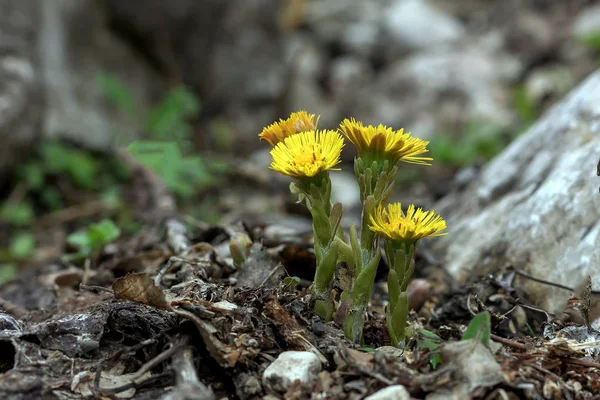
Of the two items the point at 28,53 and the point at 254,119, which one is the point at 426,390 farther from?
the point at 254,119

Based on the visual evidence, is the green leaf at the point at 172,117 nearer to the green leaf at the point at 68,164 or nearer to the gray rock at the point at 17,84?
the green leaf at the point at 68,164

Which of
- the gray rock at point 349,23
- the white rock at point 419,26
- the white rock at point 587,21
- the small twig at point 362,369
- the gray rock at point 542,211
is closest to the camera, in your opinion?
the small twig at point 362,369

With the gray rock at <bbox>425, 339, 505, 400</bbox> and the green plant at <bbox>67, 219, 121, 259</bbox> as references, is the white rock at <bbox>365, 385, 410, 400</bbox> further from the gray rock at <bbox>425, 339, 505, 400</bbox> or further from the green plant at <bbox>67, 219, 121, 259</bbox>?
the green plant at <bbox>67, 219, 121, 259</bbox>


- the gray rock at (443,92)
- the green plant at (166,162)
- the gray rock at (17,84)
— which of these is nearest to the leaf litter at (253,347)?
the green plant at (166,162)

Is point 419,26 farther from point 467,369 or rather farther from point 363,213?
point 467,369

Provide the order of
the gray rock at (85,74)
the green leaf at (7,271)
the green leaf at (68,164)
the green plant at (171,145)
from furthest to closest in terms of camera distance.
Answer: the gray rock at (85,74) < the green leaf at (68,164) < the green plant at (171,145) < the green leaf at (7,271)

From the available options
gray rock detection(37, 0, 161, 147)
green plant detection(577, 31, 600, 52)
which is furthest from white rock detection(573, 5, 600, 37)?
gray rock detection(37, 0, 161, 147)

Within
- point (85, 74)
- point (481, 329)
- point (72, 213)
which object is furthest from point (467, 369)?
point (85, 74)
